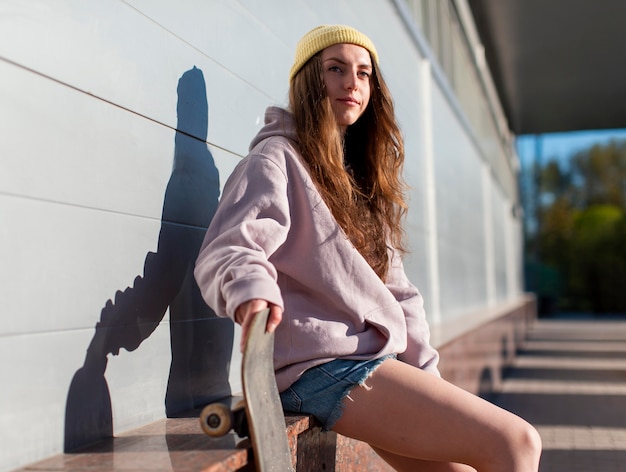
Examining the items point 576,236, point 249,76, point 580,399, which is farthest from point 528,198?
point 249,76

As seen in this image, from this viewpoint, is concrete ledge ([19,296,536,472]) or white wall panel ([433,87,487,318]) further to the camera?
white wall panel ([433,87,487,318])

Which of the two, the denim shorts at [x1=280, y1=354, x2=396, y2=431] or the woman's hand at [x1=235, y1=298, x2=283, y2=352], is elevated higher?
the woman's hand at [x1=235, y1=298, x2=283, y2=352]

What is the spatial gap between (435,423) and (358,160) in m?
0.97

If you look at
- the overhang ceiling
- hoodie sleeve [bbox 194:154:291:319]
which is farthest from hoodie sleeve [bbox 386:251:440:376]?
the overhang ceiling

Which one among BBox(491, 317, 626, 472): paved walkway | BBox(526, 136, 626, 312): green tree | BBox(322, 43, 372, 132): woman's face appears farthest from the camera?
BBox(526, 136, 626, 312): green tree

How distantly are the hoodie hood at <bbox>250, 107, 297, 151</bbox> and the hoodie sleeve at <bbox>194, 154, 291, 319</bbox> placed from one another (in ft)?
0.63

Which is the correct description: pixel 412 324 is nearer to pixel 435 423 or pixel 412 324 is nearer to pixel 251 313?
pixel 435 423

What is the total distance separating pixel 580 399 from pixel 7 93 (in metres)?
7.13

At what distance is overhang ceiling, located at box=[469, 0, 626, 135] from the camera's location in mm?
A: 17359

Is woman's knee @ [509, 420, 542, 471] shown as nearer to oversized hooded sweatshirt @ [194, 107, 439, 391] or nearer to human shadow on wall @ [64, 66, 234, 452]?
oversized hooded sweatshirt @ [194, 107, 439, 391]

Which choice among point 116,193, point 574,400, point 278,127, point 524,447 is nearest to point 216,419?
point 116,193

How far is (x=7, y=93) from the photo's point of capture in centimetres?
172

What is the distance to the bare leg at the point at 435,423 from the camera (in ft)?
6.85

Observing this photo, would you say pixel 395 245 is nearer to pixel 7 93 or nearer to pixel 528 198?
pixel 7 93
